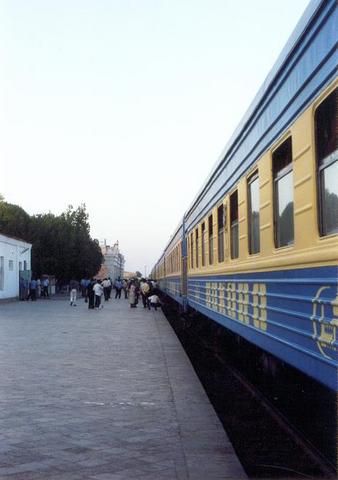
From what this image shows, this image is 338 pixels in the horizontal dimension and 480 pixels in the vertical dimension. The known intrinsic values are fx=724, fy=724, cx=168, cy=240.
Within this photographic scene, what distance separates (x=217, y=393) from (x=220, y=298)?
115 centimetres

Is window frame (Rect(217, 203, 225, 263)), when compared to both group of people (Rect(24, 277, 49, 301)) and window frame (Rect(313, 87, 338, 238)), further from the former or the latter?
group of people (Rect(24, 277, 49, 301))

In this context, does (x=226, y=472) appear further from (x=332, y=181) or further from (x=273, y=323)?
(x=332, y=181)

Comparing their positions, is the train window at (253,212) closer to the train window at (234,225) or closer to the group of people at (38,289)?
the train window at (234,225)

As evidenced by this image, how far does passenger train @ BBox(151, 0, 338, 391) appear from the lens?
414 cm

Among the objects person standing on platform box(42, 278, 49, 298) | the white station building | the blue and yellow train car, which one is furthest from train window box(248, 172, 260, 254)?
person standing on platform box(42, 278, 49, 298)

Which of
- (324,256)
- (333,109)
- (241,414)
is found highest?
(333,109)

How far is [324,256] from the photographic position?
4.15m

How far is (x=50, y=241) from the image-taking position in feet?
205

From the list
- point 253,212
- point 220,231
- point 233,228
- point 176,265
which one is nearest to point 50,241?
point 176,265

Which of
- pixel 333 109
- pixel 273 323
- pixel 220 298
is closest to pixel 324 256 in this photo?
pixel 333 109

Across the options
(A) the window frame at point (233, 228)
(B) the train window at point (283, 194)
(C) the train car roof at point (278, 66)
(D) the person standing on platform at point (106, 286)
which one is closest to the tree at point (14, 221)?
(D) the person standing on platform at point (106, 286)

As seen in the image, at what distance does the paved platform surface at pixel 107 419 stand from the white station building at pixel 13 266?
24.9 meters

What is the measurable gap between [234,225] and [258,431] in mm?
2483

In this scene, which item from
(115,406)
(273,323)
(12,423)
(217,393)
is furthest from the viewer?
(217,393)
